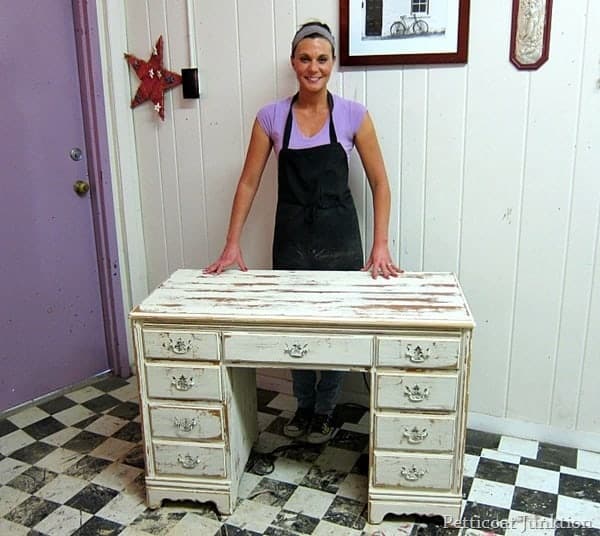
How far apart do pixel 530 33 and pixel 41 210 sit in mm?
1849

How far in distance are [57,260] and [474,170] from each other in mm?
1642

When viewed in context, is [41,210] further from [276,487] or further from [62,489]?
[276,487]

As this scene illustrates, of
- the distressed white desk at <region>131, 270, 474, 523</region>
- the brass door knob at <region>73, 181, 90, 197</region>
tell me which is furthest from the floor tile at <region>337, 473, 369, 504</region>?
the brass door knob at <region>73, 181, 90, 197</region>

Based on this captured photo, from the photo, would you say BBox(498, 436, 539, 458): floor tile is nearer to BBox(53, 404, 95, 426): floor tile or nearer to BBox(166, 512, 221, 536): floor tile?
BBox(166, 512, 221, 536): floor tile

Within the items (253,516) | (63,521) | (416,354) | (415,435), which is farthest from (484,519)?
(63,521)

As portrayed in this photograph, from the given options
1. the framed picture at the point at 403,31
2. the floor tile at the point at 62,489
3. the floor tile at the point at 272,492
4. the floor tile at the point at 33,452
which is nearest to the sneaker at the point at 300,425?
the floor tile at the point at 272,492

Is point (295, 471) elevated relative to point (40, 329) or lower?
lower

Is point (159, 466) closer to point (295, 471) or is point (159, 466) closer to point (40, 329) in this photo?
point (295, 471)

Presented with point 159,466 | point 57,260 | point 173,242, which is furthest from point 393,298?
point 57,260

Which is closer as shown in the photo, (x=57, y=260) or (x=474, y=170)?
(x=474, y=170)

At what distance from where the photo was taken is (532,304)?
80.8 inches

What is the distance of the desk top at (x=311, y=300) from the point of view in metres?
1.59

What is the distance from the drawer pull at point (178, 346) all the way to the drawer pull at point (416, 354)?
0.60 m

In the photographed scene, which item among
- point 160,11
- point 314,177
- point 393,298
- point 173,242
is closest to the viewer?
point 393,298
